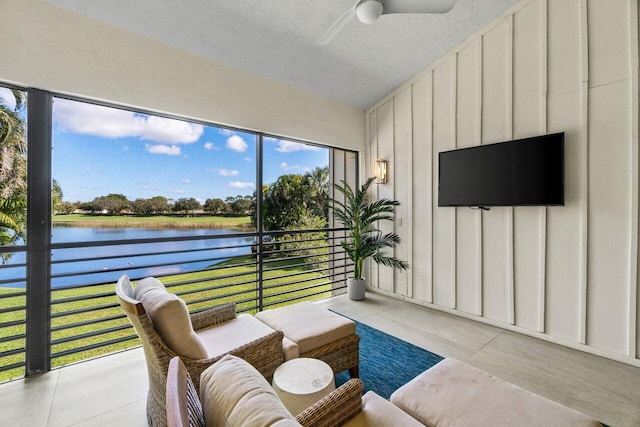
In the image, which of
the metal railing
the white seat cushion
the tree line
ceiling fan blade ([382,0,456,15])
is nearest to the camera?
the white seat cushion

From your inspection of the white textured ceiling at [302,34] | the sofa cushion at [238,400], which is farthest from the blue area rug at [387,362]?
the white textured ceiling at [302,34]

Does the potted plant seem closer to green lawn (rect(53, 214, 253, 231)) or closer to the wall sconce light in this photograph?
the wall sconce light

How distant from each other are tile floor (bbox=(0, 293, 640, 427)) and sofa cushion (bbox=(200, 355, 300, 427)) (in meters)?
1.30

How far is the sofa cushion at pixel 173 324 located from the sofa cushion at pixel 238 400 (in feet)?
1.62

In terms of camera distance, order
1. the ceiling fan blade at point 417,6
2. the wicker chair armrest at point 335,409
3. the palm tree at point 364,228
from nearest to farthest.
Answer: the wicker chair armrest at point 335,409, the ceiling fan blade at point 417,6, the palm tree at point 364,228

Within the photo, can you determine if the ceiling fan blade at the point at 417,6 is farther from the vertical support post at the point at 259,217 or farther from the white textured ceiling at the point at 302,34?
the vertical support post at the point at 259,217

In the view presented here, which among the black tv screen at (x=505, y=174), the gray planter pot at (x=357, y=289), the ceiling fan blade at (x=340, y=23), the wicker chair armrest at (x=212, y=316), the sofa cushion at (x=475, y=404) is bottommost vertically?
the gray planter pot at (x=357, y=289)

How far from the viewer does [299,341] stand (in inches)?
75.8

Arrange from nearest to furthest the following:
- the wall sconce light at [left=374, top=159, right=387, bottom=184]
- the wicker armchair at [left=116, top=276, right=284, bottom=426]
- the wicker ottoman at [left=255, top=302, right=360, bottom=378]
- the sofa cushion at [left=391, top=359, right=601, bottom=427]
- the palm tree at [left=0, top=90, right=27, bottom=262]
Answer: the sofa cushion at [left=391, top=359, right=601, bottom=427] < the wicker armchair at [left=116, top=276, right=284, bottom=426] < the wicker ottoman at [left=255, top=302, right=360, bottom=378] < the palm tree at [left=0, top=90, right=27, bottom=262] < the wall sconce light at [left=374, top=159, right=387, bottom=184]

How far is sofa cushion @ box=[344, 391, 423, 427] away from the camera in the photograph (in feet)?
3.86

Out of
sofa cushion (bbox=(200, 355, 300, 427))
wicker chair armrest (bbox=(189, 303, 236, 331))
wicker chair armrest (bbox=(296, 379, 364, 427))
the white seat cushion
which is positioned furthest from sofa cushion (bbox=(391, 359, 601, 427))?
wicker chair armrest (bbox=(189, 303, 236, 331))

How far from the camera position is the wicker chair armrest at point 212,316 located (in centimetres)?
212

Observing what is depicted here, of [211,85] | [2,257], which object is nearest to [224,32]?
[211,85]

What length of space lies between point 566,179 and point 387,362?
2.43 meters
